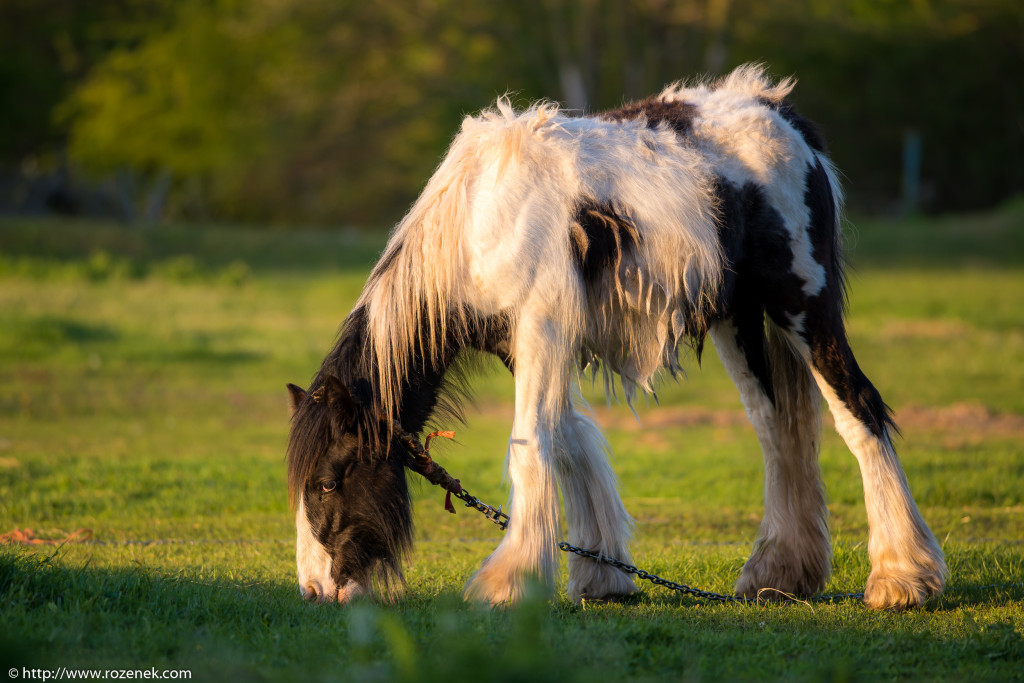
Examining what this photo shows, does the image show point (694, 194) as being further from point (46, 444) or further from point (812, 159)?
point (46, 444)

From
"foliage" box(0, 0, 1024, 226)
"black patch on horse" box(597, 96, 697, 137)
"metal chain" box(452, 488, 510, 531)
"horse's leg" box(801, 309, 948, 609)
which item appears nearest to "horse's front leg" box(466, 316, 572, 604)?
"metal chain" box(452, 488, 510, 531)

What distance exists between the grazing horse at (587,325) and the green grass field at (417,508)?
32cm

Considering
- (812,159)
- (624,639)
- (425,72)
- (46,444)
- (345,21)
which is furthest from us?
(425,72)

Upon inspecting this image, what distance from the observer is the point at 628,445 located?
32.2ft

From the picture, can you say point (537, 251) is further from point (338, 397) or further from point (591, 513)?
point (591, 513)

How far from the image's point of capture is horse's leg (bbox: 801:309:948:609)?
421 centimetres

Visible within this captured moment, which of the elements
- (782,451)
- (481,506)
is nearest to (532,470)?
(481,506)

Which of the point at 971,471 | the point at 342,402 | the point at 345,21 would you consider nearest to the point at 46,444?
the point at 342,402

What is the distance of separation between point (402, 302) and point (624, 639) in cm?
161

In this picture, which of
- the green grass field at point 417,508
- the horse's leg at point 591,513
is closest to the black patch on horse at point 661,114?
the horse's leg at point 591,513

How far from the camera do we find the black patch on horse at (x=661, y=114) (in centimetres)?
445

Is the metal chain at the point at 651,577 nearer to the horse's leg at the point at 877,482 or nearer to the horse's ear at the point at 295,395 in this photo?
the horse's leg at the point at 877,482

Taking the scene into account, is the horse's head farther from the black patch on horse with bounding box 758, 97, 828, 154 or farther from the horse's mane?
the black patch on horse with bounding box 758, 97, 828, 154

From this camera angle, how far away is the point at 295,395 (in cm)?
415
